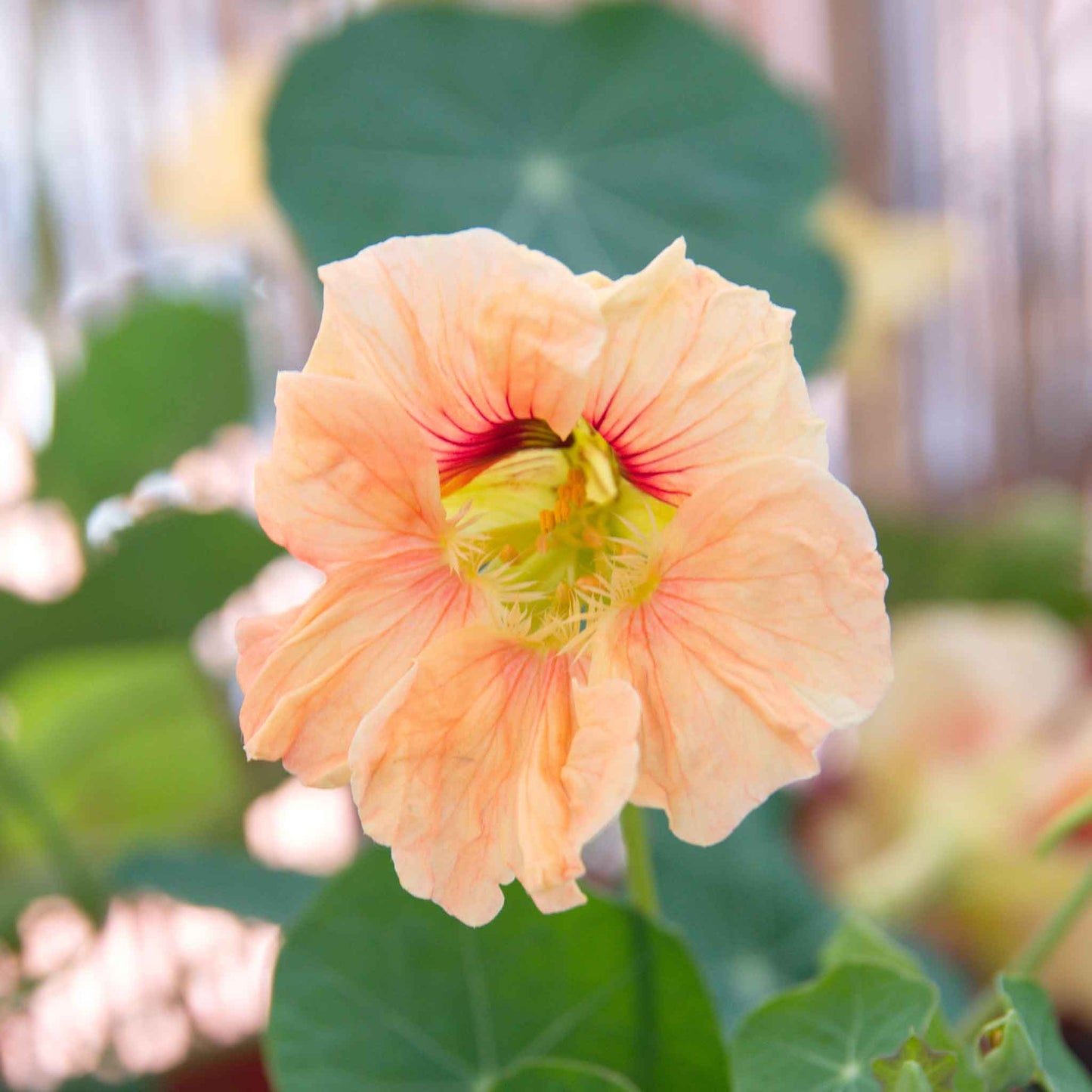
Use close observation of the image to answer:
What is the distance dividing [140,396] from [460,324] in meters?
0.49

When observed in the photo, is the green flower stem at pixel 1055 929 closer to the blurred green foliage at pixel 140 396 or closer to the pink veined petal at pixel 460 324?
the pink veined petal at pixel 460 324

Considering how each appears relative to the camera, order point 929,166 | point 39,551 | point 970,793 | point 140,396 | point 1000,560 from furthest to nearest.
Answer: point 929,166, point 39,551, point 1000,560, point 140,396, point 970,793

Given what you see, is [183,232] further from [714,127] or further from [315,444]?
[315,444]

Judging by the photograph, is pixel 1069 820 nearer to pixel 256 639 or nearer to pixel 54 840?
pixel 256 639

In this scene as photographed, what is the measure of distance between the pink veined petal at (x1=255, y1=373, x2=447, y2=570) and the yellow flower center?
25 millimetres

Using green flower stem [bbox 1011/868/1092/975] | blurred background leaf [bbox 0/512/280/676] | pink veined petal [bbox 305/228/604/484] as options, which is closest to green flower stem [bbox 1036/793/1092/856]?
green flower stem [bbox 1011/868/1092/975]

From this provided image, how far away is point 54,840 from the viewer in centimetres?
45

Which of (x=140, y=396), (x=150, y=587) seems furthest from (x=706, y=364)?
(x=140, y=396)

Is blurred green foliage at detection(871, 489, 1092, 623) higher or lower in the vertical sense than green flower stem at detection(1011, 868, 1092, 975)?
lower

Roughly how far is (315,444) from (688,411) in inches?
2.6

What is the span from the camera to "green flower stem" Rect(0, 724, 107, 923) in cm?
45

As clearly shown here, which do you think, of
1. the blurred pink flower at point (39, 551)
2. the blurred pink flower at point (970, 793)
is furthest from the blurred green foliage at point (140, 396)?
the blurred pink flower at point (970, 793)

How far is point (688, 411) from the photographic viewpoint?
20 centimetres

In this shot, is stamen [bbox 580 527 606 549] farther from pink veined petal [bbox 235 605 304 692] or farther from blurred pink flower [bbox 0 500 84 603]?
blurred pink flower [bbox 0 500 84 603]
